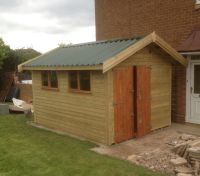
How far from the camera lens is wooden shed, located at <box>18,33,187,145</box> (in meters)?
9.30

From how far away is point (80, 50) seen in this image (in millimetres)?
11461

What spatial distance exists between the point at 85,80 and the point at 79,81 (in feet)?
1.02

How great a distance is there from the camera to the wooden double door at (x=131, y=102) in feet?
31.1

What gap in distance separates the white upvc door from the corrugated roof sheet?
2.91 meters

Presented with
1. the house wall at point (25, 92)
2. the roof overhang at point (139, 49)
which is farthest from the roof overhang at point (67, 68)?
the house wall at point (25, 92)

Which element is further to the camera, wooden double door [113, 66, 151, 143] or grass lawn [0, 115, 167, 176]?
wooden double door [113, 66, 151, 143]

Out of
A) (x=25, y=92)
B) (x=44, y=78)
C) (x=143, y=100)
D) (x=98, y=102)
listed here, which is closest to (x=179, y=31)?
(x=143, y=100)

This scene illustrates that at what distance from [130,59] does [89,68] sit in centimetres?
146

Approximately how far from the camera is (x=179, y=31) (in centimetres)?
1207

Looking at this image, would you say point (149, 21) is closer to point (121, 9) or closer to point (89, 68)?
point (121, 9)

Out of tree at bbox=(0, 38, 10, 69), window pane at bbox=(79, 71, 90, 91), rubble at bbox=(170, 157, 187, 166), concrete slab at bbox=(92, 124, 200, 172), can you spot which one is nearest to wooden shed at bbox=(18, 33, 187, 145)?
window pane at bbox=(79, 71, 90, 91)

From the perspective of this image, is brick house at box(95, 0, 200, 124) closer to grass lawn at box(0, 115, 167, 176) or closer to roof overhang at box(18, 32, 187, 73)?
roof overhang at box(18, 32, 187, 73)

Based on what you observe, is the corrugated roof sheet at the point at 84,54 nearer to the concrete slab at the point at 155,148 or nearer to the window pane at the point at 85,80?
the window pane at the point at 85,80

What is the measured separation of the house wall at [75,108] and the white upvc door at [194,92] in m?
4.07
